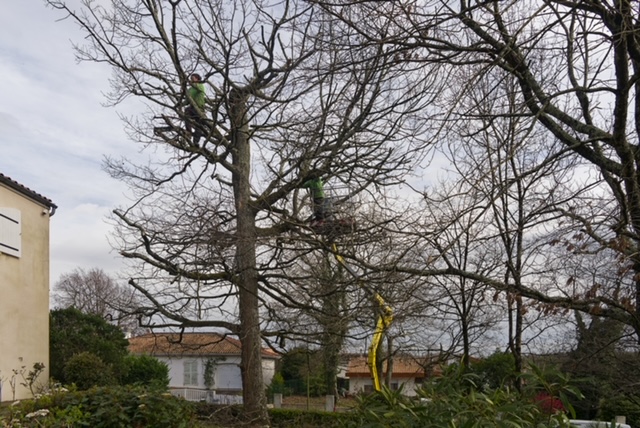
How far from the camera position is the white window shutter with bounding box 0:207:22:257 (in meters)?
15.5

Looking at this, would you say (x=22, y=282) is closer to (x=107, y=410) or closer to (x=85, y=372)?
(x=85, y=372)

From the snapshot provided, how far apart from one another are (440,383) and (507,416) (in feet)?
2.30

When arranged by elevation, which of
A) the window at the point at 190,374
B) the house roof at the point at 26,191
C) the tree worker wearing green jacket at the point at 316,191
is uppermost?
the house roof at the point at 26,191

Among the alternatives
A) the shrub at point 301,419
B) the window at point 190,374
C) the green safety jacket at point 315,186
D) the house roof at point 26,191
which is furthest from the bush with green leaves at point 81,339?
the window at point 190,374

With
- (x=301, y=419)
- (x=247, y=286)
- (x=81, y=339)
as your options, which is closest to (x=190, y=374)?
(x=81, y=339)

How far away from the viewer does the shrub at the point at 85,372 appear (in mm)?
17422

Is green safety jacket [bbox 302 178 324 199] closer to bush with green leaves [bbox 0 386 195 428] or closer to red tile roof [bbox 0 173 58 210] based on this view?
bush with green leaves [bbox 0 386 195 428]

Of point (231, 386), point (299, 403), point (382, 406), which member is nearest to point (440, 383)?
point (382, 406)

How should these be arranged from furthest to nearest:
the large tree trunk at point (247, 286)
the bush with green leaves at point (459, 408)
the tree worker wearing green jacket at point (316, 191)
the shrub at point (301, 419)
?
the shrub at point (301, 419) < the large tree trunk at point (247, 286) < the tree worker wearing green jacket at point (316, 191) < the bush with green leaves at point (459, 408)

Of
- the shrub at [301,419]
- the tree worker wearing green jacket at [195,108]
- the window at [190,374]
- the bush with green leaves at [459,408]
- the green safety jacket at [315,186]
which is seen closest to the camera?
the bush with green leaves at [459,408]

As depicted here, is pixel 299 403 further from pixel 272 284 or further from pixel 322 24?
pixel 322 24

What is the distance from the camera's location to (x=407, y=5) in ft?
15.7

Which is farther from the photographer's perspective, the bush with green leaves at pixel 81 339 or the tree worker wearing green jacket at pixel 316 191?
the bush with green leaves at pixel 81 339

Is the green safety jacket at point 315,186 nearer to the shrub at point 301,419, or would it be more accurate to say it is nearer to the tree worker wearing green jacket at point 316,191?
the tree worker wearing green jacket at point 316,191
